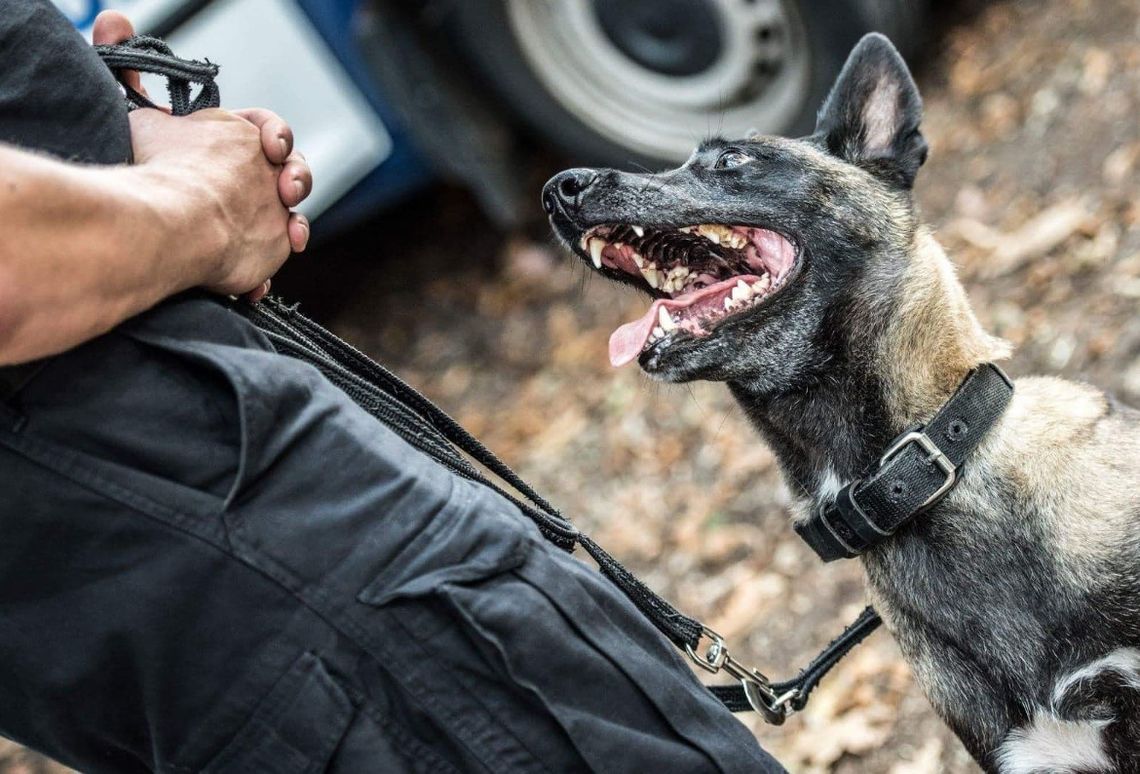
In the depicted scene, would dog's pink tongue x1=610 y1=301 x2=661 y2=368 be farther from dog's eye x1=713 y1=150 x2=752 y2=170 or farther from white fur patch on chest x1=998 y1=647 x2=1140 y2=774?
white fur patch on chest x1=998 y1=647 x2=1140 y2=774

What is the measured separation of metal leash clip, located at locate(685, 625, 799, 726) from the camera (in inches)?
87.7

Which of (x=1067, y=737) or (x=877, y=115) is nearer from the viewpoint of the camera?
(x=1067, y=737)

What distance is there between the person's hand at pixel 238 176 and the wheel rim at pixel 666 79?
3.08 metres

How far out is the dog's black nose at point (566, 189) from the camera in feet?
8.82

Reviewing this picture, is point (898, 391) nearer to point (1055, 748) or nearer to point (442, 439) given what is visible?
point (1055, 748)

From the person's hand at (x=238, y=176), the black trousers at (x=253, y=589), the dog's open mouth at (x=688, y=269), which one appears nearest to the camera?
the black trousers at (x=253, y=589)

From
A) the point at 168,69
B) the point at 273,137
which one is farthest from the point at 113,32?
the point at 273,137

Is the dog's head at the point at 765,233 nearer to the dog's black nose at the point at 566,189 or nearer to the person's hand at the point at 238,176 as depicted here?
the dog's black nose at the point at 566,189

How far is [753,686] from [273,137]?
1.39 m

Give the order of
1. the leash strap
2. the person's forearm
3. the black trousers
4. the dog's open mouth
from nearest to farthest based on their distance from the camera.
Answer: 1. the person's forearm
2. the black trousers
3. the leash strap
4. the dog's open mouth

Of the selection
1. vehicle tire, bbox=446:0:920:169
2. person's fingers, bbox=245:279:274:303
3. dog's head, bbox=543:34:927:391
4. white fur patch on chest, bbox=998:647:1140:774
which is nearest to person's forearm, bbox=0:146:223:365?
person's fingers, bbox=245:279:274:303

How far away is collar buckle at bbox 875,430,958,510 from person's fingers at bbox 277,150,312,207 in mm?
1209

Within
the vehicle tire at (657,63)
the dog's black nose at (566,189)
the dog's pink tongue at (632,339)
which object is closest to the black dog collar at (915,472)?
the dog's pink tongue at (632,339)

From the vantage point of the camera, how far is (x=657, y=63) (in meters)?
4.80
